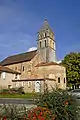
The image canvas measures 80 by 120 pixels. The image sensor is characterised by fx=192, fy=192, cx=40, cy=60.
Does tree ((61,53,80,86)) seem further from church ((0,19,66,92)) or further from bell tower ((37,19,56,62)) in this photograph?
bell tower ((37,19,56,62))

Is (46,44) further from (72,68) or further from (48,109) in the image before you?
(48,109)

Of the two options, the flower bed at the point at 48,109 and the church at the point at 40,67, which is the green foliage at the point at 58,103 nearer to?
the flower bed at the point at 48,109

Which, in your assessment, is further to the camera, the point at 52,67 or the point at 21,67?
the point at 21,67

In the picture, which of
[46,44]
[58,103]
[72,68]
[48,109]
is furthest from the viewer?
[46,44]

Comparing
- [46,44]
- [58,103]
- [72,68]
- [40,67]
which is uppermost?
[46,44]

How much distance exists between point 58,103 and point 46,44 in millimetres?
58044

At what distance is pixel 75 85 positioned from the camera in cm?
5322

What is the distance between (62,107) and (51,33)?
62.2 m

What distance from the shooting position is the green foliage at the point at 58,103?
6477 mm

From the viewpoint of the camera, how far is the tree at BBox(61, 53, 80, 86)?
51.8 meters

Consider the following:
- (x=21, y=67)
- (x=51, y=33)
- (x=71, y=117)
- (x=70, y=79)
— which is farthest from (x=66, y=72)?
(x=71, y=117)

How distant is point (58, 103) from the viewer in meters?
6.68

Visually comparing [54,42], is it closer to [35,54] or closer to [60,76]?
[35,54]

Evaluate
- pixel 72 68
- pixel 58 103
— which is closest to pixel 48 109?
pixel 58 103
